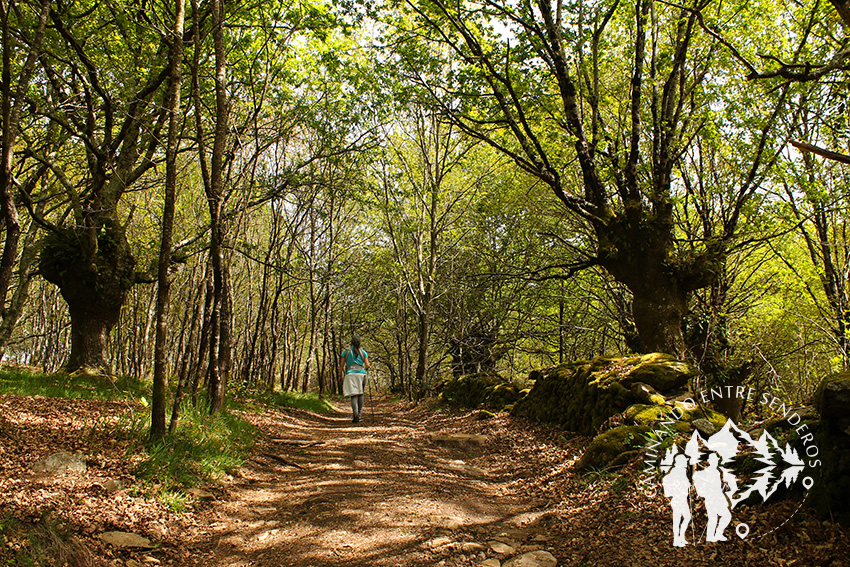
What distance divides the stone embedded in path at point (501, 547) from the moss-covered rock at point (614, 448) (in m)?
1.58

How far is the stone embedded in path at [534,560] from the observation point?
329cm

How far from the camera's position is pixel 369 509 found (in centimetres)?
432

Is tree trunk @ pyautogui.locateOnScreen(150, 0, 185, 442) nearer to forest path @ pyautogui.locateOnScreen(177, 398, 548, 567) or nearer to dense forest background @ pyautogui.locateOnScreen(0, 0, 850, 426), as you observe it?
dense forest background @ pyautogui.locateOnScreen(0, 0, 850, 426)

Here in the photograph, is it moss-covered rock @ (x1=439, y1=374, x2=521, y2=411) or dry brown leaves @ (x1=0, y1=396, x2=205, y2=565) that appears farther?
moss-covered rock @ (x1=439, y1=374, x2=521, y2=411)

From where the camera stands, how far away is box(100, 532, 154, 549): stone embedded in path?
3399 mm

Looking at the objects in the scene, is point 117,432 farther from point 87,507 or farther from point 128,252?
point 128,252

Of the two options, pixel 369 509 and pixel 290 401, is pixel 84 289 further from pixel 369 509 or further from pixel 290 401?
pixel 369 509

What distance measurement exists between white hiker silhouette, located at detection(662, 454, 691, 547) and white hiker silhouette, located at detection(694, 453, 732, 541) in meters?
0.11

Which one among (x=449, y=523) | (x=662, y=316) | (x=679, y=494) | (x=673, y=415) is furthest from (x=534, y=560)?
(x=662, y=316)

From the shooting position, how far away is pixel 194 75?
622cm

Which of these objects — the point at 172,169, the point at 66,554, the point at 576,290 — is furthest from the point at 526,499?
the point at 576,290

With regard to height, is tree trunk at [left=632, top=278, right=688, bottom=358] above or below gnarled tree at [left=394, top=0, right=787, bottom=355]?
below

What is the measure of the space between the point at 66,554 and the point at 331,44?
12.0 m

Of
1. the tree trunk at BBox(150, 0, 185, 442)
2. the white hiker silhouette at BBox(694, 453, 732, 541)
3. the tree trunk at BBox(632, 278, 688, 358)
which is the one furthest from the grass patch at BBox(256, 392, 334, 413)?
the white hiker silhouette at BBox(694, 453, 732, 541)
